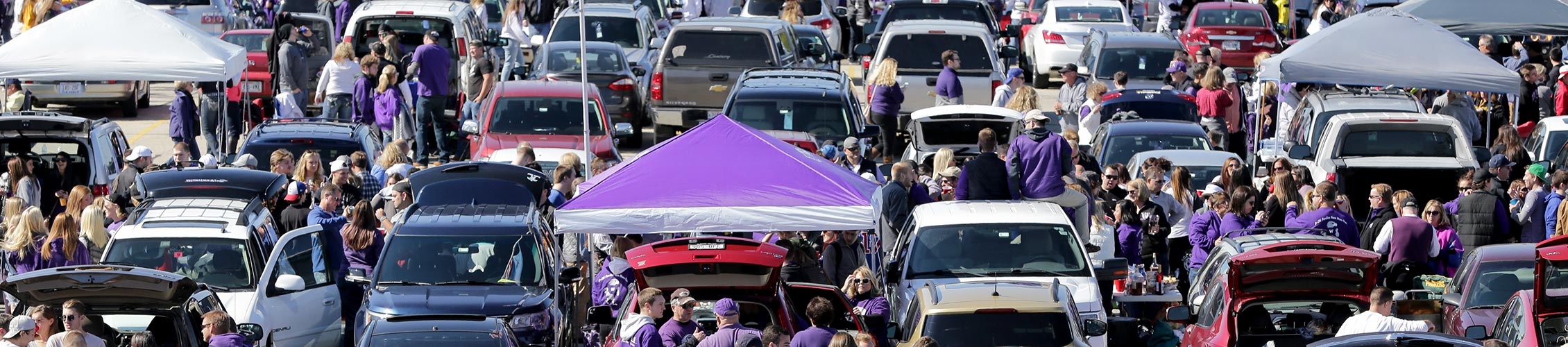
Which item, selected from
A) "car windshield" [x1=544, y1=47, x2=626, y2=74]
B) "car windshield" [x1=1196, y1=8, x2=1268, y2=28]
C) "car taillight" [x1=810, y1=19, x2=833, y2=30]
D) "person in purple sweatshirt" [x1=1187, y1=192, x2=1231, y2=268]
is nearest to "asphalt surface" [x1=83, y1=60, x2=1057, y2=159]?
"car windshield" [x1=544, y1=47, x2=626, y2=74]

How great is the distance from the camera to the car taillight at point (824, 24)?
33.2m

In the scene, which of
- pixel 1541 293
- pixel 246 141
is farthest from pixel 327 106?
pixel 1541 293

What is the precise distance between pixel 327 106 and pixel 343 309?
8.54m

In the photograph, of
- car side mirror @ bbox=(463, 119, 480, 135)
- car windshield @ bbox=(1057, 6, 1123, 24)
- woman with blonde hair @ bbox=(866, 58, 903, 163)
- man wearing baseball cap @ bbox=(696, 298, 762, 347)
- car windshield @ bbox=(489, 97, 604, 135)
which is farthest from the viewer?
car windshield @ bbox=(1057, 6, 1123, 24)

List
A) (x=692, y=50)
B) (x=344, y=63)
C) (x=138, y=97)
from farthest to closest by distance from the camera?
(x=138, y=97), (x=692, y=50), (x=344, y=63)

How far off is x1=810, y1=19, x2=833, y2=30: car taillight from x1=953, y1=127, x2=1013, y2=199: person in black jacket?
612 inches

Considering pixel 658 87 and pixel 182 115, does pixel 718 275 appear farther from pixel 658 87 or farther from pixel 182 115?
pixel 658 87

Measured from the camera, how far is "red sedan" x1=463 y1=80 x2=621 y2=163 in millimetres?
22328

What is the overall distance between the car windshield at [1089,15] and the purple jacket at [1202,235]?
46.2ft

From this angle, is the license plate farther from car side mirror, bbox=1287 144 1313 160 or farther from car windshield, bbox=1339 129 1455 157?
car windshield, bbox=1339 129 1455 157

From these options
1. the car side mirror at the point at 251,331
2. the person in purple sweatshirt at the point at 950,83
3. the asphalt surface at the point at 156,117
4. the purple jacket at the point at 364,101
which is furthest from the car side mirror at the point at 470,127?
the car side mirror at the point at 251,331

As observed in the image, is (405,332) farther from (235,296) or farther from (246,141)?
(246,141)

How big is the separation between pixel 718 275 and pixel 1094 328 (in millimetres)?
2394

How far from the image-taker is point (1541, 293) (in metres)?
13.0
